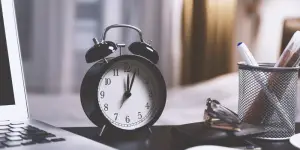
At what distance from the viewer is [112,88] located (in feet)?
2.75

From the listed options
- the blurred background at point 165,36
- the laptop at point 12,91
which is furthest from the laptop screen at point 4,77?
the blurred background at point 165,36

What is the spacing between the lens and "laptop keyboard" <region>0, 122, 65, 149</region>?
64 cm

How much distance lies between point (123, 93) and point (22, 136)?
0.75 feet

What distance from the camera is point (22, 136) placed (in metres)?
0.67

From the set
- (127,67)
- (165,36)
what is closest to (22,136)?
(127,67)

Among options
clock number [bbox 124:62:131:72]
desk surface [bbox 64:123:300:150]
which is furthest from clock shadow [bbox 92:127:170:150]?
clock number [bbox 124:62:131:72]

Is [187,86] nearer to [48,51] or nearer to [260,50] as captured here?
[260,50]

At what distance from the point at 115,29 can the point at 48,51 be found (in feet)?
0.46

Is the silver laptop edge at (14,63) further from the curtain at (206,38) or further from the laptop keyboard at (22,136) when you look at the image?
the curtain at (206,38)

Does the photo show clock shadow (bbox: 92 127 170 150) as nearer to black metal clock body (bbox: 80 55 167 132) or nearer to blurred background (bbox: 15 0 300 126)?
black metal clock body (bbox: 80 55 167 132)

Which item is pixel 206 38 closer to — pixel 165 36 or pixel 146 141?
pixel 165 36

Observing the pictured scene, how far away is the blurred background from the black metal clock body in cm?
11

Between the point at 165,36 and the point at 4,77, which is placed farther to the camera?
the point at 165,36

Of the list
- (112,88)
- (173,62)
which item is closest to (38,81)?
(112,88)
